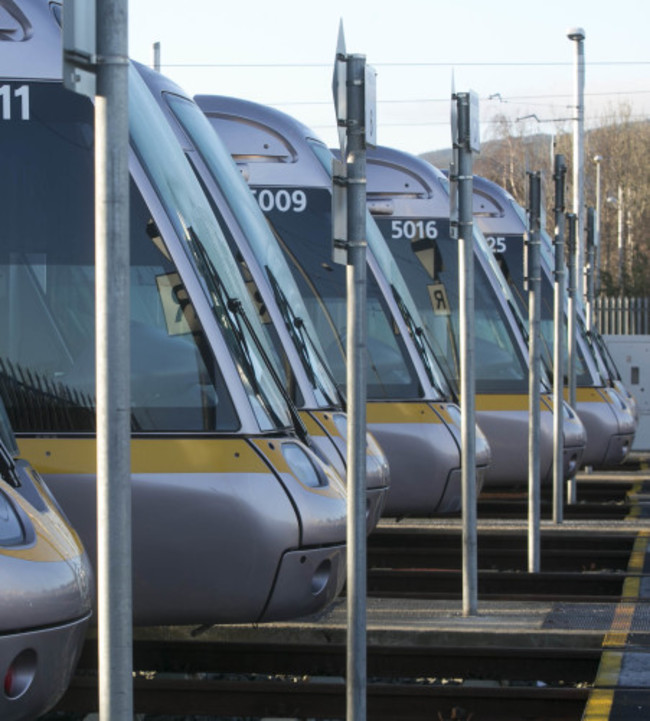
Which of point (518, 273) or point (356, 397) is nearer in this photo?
point (356, 397)

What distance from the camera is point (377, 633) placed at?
10180 mm

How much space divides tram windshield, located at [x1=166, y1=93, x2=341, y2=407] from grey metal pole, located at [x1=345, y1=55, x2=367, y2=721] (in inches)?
105

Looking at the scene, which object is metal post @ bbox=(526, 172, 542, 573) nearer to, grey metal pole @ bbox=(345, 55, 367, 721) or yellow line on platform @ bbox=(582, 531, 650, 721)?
yellow line on platform @ bbox=(582, 531, 650, 721)

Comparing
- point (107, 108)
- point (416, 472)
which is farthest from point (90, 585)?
point (416, 472)

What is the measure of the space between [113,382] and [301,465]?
396 centimetres

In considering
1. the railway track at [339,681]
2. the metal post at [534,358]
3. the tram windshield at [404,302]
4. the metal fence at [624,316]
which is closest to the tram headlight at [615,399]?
the tram windshield at [404,302]

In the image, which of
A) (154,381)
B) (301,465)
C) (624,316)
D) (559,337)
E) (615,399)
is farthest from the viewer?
(624,316)

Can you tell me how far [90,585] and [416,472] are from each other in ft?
26.4

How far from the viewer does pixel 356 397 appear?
691cm

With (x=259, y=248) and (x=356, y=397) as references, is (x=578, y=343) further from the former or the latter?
(x=356, y=397)

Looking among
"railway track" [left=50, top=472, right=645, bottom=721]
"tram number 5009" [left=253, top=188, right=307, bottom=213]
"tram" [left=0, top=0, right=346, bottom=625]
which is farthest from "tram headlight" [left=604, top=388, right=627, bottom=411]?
"tram" [left=0, top=0, right=346, bottom=625]

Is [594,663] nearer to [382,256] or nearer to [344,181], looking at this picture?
[344,181]

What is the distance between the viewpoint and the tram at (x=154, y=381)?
7707 mm

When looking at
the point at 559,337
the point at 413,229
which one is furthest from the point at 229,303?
the point at 559,337
